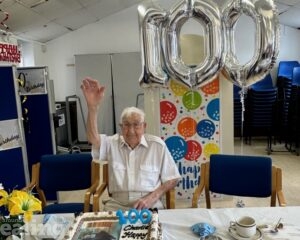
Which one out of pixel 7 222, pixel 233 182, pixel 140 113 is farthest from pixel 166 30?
pixel 7 222

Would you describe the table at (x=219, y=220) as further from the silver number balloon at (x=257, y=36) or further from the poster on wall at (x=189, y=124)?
the poster on wall at (x=189, y=124)

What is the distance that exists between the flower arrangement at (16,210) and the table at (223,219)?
1.91ft

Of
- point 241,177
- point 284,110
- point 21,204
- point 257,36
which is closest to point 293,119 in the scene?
point 284,110

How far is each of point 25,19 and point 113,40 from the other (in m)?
2.46

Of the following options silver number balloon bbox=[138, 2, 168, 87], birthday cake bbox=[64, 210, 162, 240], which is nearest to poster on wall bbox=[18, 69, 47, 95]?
silver number balloon bbox=[138, 2, 168, 87]

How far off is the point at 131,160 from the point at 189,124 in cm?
141

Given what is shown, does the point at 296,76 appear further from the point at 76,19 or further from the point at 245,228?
the point at 245,228

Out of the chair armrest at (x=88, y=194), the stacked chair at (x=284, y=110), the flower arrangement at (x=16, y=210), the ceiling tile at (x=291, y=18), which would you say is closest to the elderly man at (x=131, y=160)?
the chair armrest at (x=88, y=194)

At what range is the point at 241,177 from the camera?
2.16 meters

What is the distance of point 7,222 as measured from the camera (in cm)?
113

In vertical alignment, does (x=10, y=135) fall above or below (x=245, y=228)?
above

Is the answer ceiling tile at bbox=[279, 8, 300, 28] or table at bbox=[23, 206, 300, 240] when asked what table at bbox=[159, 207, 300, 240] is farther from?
ceiling tile at bbox=[279, 8, 300, 28]

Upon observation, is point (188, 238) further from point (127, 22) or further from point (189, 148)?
point (127, 22)

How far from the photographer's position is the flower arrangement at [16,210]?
108cm
